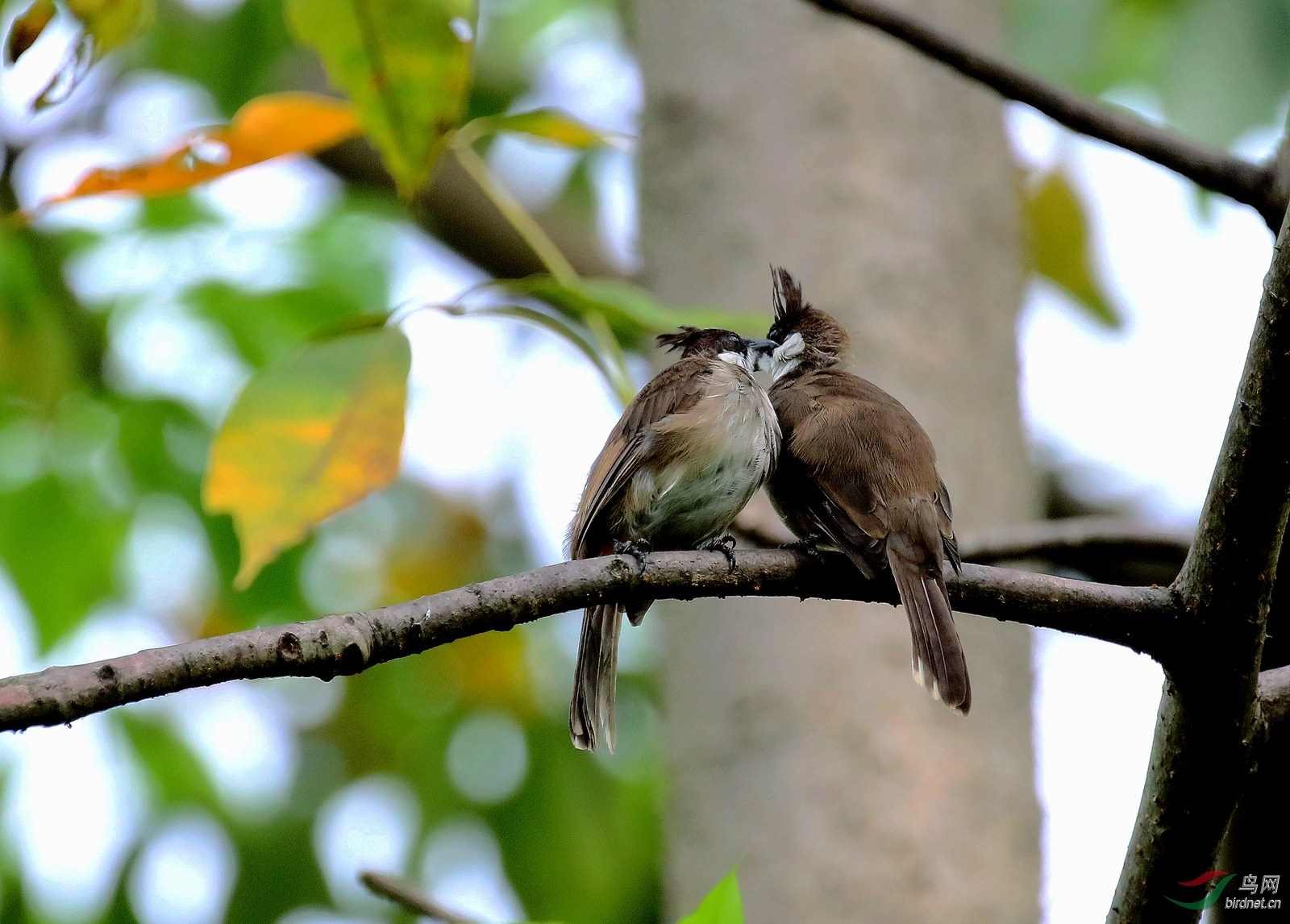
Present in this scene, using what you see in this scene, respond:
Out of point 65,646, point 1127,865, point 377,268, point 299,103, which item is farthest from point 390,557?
point 1127,865

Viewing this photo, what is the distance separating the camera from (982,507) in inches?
162

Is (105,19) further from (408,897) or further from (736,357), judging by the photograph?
(736,357)

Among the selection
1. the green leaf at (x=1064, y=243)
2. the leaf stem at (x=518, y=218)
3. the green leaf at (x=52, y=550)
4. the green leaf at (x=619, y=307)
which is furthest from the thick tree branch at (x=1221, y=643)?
the green leaf at (x=1064, y=243)

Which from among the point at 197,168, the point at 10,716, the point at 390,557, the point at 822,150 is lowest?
the point at 10,716

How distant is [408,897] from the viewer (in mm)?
2562

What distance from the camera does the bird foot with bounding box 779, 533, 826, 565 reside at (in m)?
2.60

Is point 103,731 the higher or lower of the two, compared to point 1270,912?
higher

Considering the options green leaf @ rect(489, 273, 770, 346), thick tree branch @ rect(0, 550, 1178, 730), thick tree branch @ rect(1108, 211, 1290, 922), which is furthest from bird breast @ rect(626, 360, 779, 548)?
thick tree branch @ rect(1108, 211, 1290, 922)

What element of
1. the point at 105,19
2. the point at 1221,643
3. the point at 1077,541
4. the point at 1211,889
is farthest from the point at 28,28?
the point at 1077,541

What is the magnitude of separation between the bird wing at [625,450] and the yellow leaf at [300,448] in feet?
2.83

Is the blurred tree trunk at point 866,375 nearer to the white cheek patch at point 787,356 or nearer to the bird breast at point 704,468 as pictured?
the white cheek patch at point 787,356

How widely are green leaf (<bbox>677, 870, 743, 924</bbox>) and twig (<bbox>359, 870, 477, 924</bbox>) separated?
70 centimetres

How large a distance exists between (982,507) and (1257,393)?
2.16 meters

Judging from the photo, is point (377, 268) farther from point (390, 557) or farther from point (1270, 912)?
point (1270, 912)
